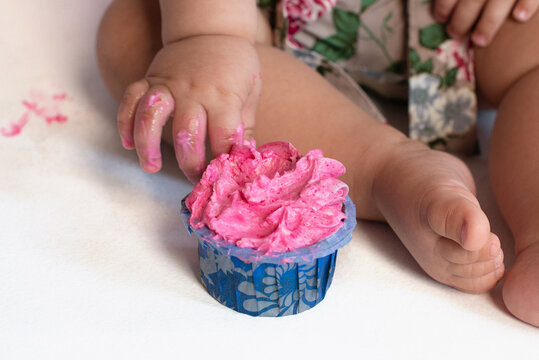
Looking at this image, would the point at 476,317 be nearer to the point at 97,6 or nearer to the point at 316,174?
the point at 316,174

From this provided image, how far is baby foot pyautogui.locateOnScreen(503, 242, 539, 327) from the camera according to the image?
0.70 m

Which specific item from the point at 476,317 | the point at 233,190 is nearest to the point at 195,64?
the point at 233,190

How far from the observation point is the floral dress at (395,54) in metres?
1.06

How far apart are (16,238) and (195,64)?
31 cm

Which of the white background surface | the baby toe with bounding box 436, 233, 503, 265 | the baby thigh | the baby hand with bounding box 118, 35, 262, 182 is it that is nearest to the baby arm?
the baby hand with bounding box 118, 35, 262, 182

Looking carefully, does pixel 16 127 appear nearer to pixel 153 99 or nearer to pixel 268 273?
pixel 153 99

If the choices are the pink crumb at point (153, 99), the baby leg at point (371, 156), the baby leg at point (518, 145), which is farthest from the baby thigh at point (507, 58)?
the pink crumb at point (153, 99)

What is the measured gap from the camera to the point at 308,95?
986 mm

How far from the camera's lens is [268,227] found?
686 millimetres

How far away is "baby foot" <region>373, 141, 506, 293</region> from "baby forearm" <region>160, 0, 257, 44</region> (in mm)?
273

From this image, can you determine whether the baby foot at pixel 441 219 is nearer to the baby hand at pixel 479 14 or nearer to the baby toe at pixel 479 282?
the baby toe at pixel 479 282

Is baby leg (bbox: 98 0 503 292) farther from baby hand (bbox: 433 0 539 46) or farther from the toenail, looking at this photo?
baby hand (bbox: 433 0 539 46)

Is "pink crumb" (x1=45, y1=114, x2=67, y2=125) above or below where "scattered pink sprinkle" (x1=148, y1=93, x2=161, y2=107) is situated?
below

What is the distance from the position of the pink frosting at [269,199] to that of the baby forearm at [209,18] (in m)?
0.21
